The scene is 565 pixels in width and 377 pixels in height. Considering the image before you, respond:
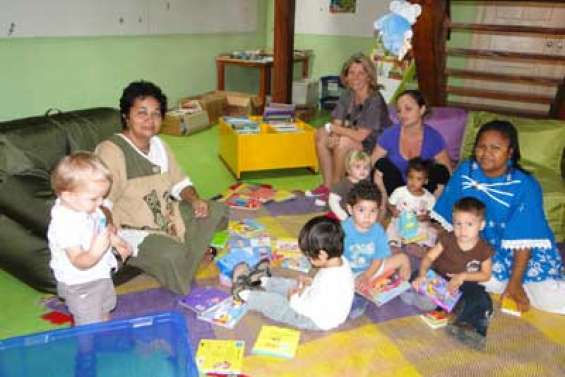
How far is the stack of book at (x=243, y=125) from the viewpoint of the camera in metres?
4.03

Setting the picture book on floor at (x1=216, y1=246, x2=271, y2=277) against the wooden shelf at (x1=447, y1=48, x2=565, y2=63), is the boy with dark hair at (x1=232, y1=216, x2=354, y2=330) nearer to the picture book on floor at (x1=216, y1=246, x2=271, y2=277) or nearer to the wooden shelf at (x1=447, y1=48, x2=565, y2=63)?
the picture book on floor at (x1=216, y1=246, x2=271, y2=277)

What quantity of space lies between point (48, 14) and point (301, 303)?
352cm

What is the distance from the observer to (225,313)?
220 centimetres

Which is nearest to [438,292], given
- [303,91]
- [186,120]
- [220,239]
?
[220,239]

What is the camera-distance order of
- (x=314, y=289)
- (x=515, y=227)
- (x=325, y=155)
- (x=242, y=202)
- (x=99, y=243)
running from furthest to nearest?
(x=325, y=155) < (x=242, y=202) < (x=515, y=227) < (x=314, y=289) < (x=99, y=243)

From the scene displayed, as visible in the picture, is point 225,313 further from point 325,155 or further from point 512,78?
point 512,78

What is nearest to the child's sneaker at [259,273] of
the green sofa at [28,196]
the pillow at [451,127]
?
the green sofa at [28,196]

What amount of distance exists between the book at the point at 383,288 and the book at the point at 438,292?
3.8 inches

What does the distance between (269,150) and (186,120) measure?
160 cm

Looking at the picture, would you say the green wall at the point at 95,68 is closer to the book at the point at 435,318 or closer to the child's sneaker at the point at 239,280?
the child's sneaker at the point at 239,280

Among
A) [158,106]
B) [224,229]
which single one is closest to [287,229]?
[224,229]

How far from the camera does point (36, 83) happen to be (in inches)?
163

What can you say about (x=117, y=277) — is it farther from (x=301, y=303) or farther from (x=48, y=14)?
(x=48, y=14)

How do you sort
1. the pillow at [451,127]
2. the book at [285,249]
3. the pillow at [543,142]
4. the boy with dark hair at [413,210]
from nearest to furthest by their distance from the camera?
the book at [285,249] → the boy with dark hair at [413,210] → the pillow at [543,142] → the pillow at [451,127]
